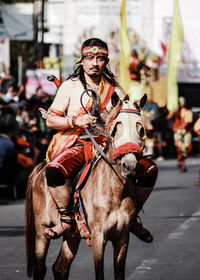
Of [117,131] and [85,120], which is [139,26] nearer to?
[85,120]

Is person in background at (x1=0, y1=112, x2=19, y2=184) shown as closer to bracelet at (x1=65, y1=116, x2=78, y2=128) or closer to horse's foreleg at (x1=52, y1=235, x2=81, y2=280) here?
horse's foreleg at (x1=52, y1=235, x2=81, y2=280)

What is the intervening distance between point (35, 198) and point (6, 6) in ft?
73.7

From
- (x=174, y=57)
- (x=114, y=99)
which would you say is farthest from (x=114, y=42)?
(x=114, y=99)

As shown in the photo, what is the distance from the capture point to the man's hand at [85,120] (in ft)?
22.6

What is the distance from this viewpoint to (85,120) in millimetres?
6906

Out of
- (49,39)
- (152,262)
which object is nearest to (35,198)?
(152,262)

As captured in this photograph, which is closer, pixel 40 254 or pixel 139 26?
pixel 40 254

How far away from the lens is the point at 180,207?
Answer: 49.6ft

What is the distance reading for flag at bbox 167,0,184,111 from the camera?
31.6m

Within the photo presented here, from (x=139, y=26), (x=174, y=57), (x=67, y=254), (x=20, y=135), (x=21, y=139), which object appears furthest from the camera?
(x=139, y=26)

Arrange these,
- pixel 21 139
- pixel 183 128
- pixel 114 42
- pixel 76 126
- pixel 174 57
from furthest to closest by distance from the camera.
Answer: pixel 114 42 → pixel 174 57 → pixel 183 128 → pixel 21 139 → pixel 76 126

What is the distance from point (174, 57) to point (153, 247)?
23902mm

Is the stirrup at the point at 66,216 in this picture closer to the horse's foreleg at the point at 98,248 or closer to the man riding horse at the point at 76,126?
the man riding horse at the point at 76,126

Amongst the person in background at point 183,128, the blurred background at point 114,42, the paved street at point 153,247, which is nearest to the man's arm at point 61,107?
the paved street at point 153,247
